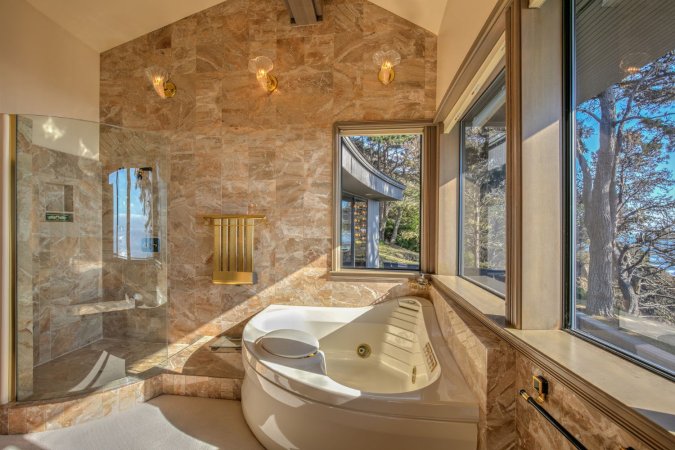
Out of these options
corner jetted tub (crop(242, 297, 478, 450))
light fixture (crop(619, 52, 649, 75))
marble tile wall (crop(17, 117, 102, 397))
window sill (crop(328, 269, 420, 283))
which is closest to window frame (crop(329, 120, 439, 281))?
window sill (crop(328, 269, 420, 283))

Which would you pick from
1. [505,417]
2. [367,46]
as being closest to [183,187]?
[367,46]

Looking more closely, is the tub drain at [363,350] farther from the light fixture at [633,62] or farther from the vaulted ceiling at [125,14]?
the vaulted ceiling at [125,14]

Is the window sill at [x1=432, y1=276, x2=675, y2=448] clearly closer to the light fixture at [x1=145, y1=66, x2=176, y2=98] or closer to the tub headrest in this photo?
the tub headrest

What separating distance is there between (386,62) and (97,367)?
10.3 ft

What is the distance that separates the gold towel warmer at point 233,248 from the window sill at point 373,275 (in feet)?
2.48

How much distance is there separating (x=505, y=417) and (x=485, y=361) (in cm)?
21

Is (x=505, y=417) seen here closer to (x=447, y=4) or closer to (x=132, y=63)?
(x=447, y=4)

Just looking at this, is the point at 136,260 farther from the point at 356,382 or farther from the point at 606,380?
the point at 606,380

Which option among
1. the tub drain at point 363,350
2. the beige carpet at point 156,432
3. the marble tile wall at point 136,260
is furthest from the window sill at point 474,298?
the marble tile wall at point 136,260

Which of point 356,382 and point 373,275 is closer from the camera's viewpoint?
point 356,382

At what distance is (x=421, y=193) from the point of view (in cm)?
258

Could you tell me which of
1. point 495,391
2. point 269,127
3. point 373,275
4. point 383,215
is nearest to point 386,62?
point 269,127

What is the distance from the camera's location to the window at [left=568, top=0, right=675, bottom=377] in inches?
29.1

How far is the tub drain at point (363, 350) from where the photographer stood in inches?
92.4
